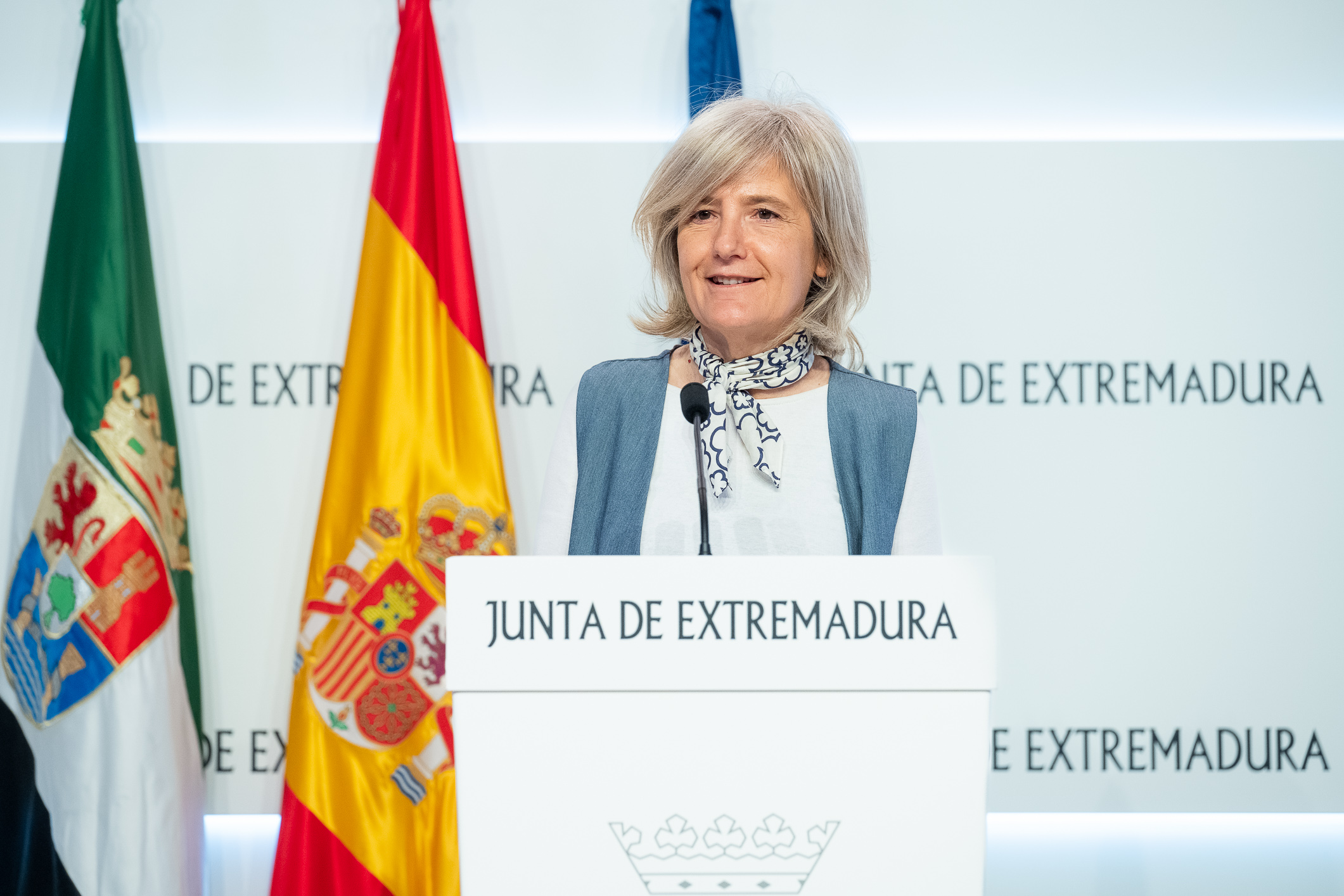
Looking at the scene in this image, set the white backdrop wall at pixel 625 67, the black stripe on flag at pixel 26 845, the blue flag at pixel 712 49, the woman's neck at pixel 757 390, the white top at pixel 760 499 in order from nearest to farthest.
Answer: the white top at pixel 760 499 < the woman's neck at pixel 757 390 < the black stripe on flag at pixel 26 845 < the blue flag at pixel 712 49 < the white backdrop wall at pixel 625 67

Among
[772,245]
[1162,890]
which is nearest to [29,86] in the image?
[772,245]

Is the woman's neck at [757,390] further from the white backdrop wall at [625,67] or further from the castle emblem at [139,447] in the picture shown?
the castle emblem at [139,447]

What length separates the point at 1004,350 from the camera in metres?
2.23

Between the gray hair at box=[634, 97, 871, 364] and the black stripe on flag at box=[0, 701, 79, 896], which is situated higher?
the gray hair at box=[634, 97, 871, 364]

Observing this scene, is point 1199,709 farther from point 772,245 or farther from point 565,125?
point 565,125

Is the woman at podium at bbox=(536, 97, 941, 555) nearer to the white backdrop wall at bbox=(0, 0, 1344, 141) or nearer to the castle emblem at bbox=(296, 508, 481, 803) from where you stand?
the castle emblem at bbox=(296, 508, 481, 803)

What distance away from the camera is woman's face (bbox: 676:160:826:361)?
1.27 meters

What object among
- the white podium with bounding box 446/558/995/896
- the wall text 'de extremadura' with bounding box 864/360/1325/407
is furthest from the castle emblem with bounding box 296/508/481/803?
the white podium with bounding box 446/558/995/896

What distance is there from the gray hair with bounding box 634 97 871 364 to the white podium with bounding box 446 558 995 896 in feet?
2.13

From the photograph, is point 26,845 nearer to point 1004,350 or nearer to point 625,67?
point 625,67

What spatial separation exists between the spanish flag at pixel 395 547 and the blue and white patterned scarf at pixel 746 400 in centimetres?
87

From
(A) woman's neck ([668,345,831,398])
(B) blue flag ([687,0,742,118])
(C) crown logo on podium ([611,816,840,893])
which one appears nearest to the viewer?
(C) crown logo on podium ([611,816,840,893])

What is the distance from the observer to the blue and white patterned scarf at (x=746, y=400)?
124cm

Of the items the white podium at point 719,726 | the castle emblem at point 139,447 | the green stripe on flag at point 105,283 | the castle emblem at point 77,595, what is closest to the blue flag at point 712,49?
the green stripe on flag at point 105,283
